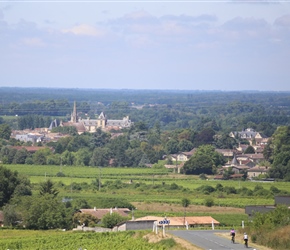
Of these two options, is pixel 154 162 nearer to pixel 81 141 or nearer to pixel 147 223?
pixel 81 141

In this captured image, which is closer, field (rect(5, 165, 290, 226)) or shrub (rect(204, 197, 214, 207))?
field (rect(5, 165, 290, 226))

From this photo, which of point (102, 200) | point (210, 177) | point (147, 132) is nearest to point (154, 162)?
point (210, 177)

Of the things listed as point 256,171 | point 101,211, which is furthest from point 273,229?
point 256,171

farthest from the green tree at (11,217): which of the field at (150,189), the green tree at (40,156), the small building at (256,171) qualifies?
the green tree at (40,156)

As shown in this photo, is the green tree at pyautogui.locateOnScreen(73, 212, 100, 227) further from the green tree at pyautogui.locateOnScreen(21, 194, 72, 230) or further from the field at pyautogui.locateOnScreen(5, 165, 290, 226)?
the field at pyautogui.locateOnScreen(5, 165, 290, 226)

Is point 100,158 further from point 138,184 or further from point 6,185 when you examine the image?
point 6,185

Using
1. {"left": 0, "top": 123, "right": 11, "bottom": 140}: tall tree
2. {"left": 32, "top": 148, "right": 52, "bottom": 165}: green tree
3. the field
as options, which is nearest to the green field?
the field

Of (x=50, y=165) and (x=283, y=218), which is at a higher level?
(x=283, y=218)

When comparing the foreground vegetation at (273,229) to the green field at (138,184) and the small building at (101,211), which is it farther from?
the green field at (138,184)
